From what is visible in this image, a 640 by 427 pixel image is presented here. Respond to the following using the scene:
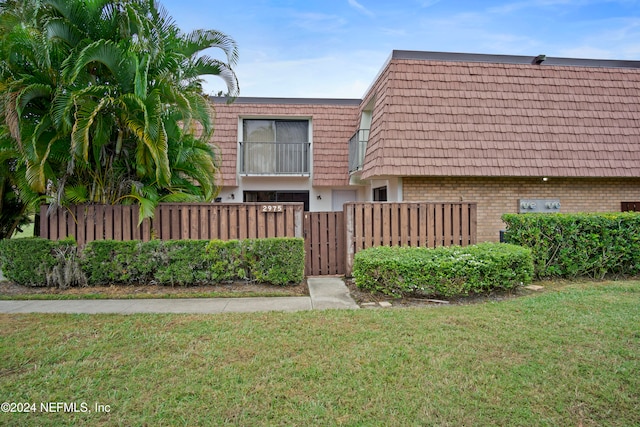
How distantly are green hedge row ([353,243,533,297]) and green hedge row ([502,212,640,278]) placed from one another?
0.97 m

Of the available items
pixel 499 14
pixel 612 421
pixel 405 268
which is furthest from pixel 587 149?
pixel 612 421

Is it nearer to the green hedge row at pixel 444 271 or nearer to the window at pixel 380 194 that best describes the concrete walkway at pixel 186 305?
the green hedge row at pixel 444 271

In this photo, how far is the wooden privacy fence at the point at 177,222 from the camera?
→ 692cm

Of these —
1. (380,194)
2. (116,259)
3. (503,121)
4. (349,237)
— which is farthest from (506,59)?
(116,259)

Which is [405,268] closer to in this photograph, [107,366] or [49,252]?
[107,366]

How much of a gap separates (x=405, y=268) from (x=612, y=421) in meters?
3.38

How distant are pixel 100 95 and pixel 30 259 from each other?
3312 mm

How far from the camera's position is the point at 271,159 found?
13.9 meters

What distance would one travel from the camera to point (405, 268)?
5.82 metres

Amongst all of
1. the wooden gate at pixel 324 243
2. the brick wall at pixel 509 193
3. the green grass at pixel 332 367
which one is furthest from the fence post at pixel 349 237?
the brick wall at pixel 509 193

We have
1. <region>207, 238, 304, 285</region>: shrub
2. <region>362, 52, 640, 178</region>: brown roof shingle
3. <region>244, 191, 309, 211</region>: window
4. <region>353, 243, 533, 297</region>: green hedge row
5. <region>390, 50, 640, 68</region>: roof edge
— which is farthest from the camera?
<region>244, 191, 309, 211</region>: window

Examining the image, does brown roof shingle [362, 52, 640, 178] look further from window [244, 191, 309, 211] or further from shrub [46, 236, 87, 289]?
shrub [46, 236, 87, 289]

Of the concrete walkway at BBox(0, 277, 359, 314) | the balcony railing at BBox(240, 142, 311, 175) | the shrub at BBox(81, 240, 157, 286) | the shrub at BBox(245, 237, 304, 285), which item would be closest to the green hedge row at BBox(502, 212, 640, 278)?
the concrete walkway at BBox(0, 277, 359, 314)

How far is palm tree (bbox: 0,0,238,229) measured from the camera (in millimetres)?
6113
